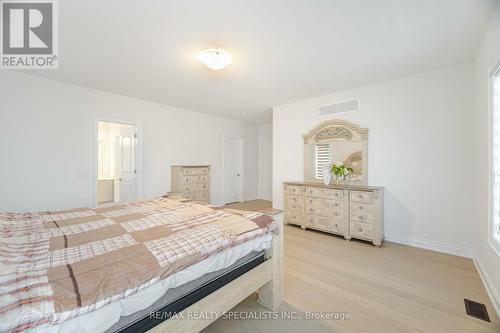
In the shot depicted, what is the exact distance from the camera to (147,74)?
298 centimetres

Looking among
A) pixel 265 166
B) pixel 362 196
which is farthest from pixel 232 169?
pixel 362 196

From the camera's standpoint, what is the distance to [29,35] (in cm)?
211

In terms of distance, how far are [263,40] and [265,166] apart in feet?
16.0

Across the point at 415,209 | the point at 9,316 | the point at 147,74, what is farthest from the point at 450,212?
the point at 147,74

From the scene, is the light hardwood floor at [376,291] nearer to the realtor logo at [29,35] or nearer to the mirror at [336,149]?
the mirror at [336,149]

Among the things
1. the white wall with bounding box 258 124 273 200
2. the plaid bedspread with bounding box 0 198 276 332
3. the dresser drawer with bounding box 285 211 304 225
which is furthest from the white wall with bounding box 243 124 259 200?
the plaid bedspread with bounding box 0 198 276 332

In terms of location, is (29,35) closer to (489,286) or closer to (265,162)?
(489,286)

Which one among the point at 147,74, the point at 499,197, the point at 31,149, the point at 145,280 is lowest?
the point at 145,280

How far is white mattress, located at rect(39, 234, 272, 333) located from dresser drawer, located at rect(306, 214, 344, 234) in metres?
2.46

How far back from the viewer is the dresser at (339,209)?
310cm

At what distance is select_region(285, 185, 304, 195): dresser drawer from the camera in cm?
389

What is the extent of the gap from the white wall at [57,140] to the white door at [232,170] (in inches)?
72.3

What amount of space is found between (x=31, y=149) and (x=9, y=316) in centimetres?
341

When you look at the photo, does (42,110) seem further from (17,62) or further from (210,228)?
(210,228)
